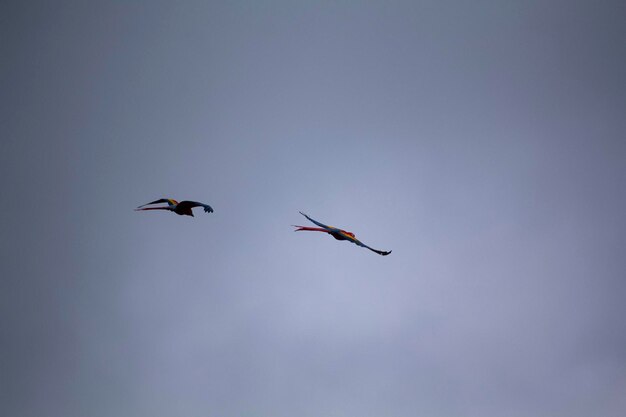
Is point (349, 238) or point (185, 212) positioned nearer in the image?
point (349, 238)

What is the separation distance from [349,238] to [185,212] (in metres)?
15.0

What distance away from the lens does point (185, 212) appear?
158 ft

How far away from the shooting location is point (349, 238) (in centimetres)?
4138
